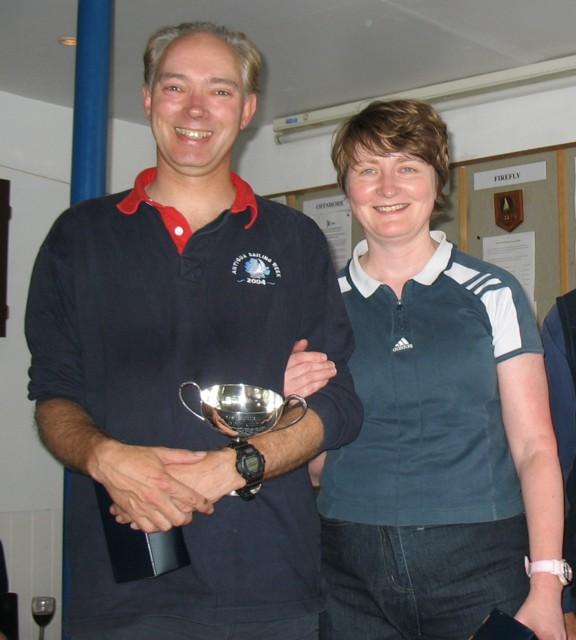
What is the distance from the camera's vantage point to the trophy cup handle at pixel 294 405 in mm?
1491

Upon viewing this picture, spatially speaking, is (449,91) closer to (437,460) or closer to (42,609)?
(42,609)

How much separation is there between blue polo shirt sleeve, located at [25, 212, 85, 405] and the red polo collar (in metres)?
0.13

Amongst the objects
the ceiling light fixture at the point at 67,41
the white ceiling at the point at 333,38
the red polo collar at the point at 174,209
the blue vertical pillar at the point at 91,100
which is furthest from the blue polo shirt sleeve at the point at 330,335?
the ceiling light fixture at the point at 67,41

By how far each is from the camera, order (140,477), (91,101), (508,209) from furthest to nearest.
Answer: (508,209) < (91,101) < (140,477)

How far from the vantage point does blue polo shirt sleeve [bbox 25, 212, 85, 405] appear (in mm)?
1549

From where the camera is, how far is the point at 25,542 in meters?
4.74

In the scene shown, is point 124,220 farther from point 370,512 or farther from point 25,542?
point 25,542

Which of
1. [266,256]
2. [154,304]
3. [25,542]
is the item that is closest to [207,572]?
[154,304]

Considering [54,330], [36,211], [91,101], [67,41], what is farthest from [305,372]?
A: [36,211]

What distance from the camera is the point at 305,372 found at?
5.23 ft

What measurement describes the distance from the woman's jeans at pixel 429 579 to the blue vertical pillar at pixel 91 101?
4.93 ft

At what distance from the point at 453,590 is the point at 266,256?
66 centimetres

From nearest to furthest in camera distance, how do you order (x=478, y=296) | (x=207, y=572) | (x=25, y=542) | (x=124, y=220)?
(x=207, y=572)
(x=124, y=220)
(x=478, y=296)
(x=25, y=542)

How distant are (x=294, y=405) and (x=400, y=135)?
59 centimetres
